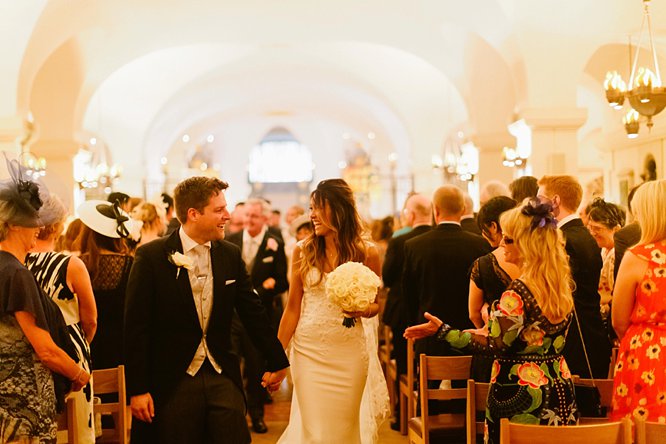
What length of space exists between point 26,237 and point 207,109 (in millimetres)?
24233

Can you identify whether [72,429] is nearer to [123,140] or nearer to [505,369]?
[505,369]

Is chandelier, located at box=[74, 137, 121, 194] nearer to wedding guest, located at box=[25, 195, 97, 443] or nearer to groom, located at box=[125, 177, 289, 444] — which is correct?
wedding guest, located at box=[25, 195, 97, 443]

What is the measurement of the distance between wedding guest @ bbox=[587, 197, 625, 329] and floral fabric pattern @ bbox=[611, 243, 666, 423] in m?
1.78

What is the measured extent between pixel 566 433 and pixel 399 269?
3.64m

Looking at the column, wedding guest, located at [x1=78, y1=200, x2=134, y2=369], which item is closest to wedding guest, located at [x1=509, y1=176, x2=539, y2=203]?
wedding guest, located at [x1=78, y1=200, x2=134, y2=369]

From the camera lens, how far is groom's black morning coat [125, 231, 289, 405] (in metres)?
3.84

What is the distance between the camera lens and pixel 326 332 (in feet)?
14.8

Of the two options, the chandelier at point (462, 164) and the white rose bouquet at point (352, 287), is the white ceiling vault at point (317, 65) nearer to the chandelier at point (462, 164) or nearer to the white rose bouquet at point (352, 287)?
the chandelier at point (462, 164)

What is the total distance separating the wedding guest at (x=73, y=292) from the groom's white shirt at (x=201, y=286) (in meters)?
0.64

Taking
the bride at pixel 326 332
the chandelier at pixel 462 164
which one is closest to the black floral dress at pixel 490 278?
the bride at pixel 326 332

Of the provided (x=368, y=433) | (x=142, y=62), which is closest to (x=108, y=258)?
(x=368, y=433)

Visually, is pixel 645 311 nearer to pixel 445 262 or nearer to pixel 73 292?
pixel 445 262

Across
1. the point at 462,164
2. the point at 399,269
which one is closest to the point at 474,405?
the point at 399,269

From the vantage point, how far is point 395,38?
→ 1653cm
